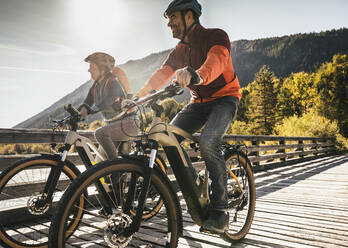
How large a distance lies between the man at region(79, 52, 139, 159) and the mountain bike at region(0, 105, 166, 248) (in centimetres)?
18

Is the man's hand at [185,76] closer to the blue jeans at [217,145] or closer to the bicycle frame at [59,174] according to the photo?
the blue jeans at [217,145]

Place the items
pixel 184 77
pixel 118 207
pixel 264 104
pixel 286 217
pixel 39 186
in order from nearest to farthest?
pixel 184 77 < pixel 118 207 < pixel 39 186 < pixel 286 217 < pixel 264 104

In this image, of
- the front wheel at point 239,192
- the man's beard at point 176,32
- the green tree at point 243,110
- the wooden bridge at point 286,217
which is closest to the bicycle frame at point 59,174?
the wooden bridge at point 286,217

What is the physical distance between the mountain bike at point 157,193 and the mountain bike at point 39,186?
19 centimetres

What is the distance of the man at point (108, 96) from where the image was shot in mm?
3059

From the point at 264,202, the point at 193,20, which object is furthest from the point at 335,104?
the point at 193,20

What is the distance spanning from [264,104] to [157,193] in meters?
54.0

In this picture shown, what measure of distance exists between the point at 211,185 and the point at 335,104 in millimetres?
40036

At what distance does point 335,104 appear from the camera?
35938mm

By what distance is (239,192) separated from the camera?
9.71 ft

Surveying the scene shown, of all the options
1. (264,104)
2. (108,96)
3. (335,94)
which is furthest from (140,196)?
(264,104)

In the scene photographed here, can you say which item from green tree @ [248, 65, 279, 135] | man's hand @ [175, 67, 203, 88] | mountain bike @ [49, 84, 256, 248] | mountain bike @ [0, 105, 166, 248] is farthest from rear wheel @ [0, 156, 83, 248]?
green tree @ [248, 65, 279, 135]

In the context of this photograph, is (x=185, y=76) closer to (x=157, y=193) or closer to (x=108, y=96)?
(x=157, y=193)

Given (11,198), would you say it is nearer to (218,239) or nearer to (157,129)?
(157,129)
